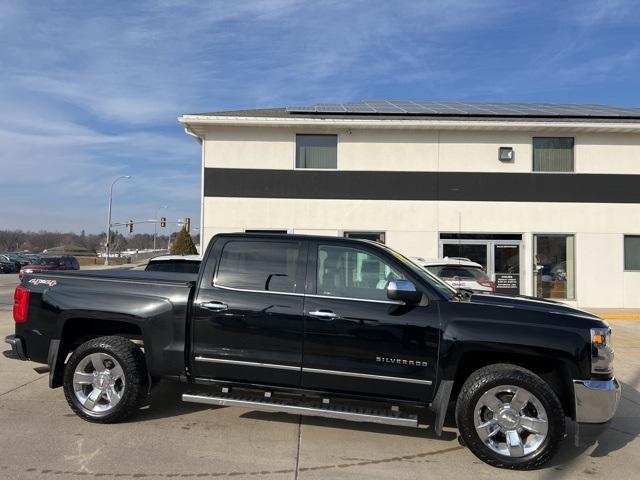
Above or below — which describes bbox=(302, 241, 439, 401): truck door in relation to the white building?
below

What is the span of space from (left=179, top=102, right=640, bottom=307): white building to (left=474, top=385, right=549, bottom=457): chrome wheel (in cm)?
1129

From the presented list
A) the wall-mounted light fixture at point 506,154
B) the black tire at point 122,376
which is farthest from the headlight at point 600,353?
the wall-mounted light fixture at point 506,154

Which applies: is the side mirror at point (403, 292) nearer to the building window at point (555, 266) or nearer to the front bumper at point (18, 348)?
the front bumper at point (18, 348)

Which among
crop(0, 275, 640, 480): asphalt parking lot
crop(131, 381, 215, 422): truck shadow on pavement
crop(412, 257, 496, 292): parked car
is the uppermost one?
crop(412, 257, 496, 292): parked car

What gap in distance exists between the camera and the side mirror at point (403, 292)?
4371 millimetres

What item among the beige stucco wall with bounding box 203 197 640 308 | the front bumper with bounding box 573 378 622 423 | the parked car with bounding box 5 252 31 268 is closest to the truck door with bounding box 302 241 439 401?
the front bumper with bounding box 573 378 622 423

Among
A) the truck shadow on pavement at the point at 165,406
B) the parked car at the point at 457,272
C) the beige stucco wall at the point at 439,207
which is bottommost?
the truck shadow on pavement at the point at 165,406

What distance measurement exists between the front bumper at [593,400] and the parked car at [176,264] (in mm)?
6009

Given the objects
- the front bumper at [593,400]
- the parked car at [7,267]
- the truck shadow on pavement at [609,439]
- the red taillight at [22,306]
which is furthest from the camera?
the parked car at [7,267]

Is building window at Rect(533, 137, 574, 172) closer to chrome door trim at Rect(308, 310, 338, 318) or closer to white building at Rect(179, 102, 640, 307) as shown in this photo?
white building at Rect(179, 102, 640, 307)

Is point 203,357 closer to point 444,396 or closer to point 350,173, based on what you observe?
point 444,396

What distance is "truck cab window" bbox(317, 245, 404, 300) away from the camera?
470 cm

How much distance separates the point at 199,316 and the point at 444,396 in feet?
7.57

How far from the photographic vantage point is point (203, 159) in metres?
15.7
